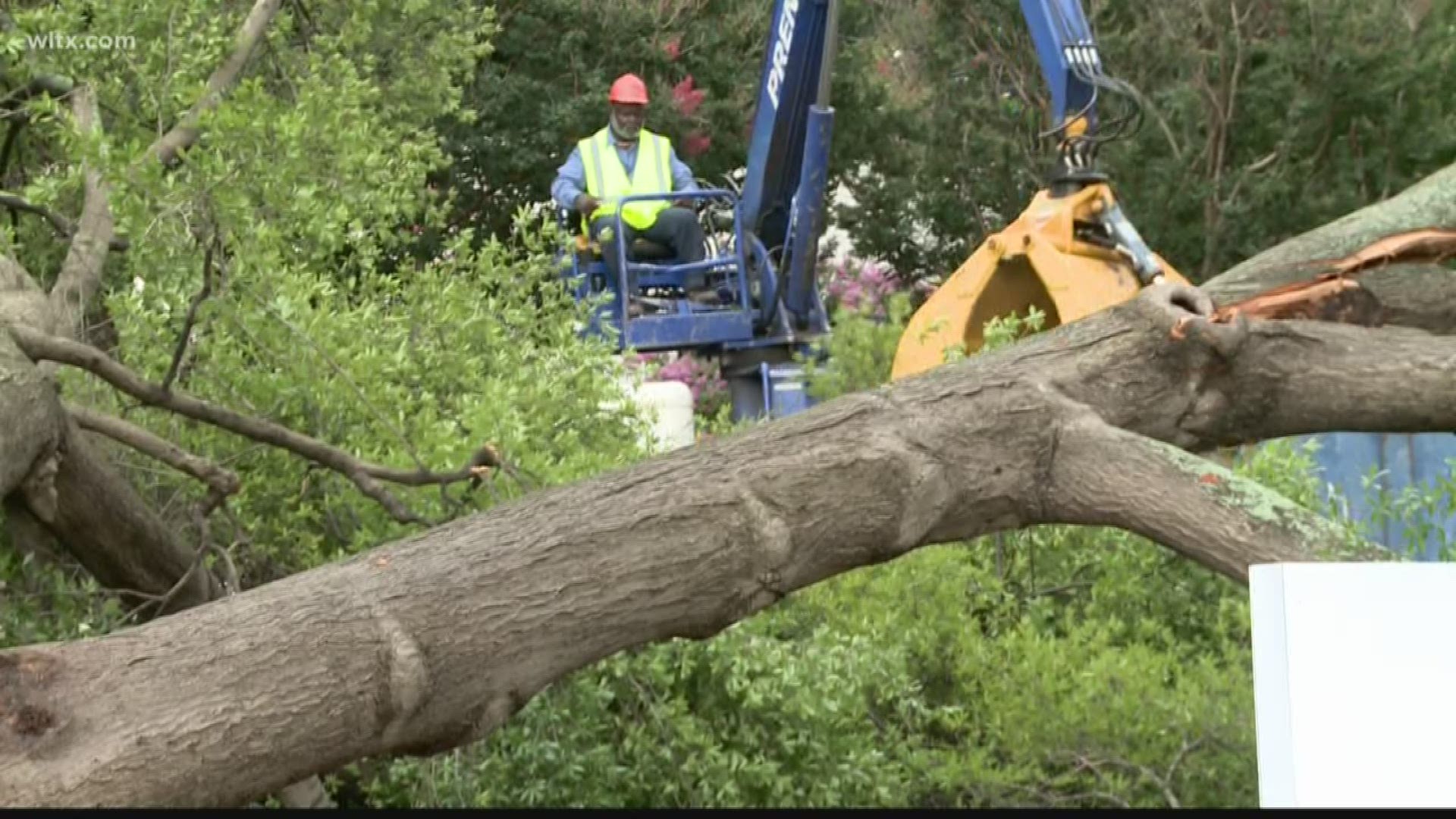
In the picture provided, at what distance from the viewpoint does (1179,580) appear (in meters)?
7.66

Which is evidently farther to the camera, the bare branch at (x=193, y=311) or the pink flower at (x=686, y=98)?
the pink flower at (x=686, y=98)

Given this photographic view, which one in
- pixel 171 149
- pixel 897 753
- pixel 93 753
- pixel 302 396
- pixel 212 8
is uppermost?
pixel 212 8

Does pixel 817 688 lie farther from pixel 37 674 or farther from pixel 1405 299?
pixel 37 674

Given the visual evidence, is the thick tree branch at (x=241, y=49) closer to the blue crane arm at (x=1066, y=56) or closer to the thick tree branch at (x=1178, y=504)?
the thick tree branch at (x=1178, y=504)

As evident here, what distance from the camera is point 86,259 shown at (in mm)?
6922

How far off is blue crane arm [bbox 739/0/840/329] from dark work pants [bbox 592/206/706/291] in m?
0.41

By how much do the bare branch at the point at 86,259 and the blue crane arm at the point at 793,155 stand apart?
6.99 m

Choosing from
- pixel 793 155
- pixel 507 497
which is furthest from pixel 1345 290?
pixel 793 155

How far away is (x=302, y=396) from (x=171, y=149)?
1274 mm

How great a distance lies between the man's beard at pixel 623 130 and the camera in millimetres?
14375

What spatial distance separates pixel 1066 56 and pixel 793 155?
2898 millimetres

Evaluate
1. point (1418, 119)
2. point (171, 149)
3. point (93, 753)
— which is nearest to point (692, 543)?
point (93, 753)

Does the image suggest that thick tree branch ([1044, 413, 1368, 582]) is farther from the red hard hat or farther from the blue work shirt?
the red hard hat

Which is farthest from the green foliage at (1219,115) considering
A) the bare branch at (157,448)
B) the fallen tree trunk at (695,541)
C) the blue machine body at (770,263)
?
the bare branch at (157,448)
